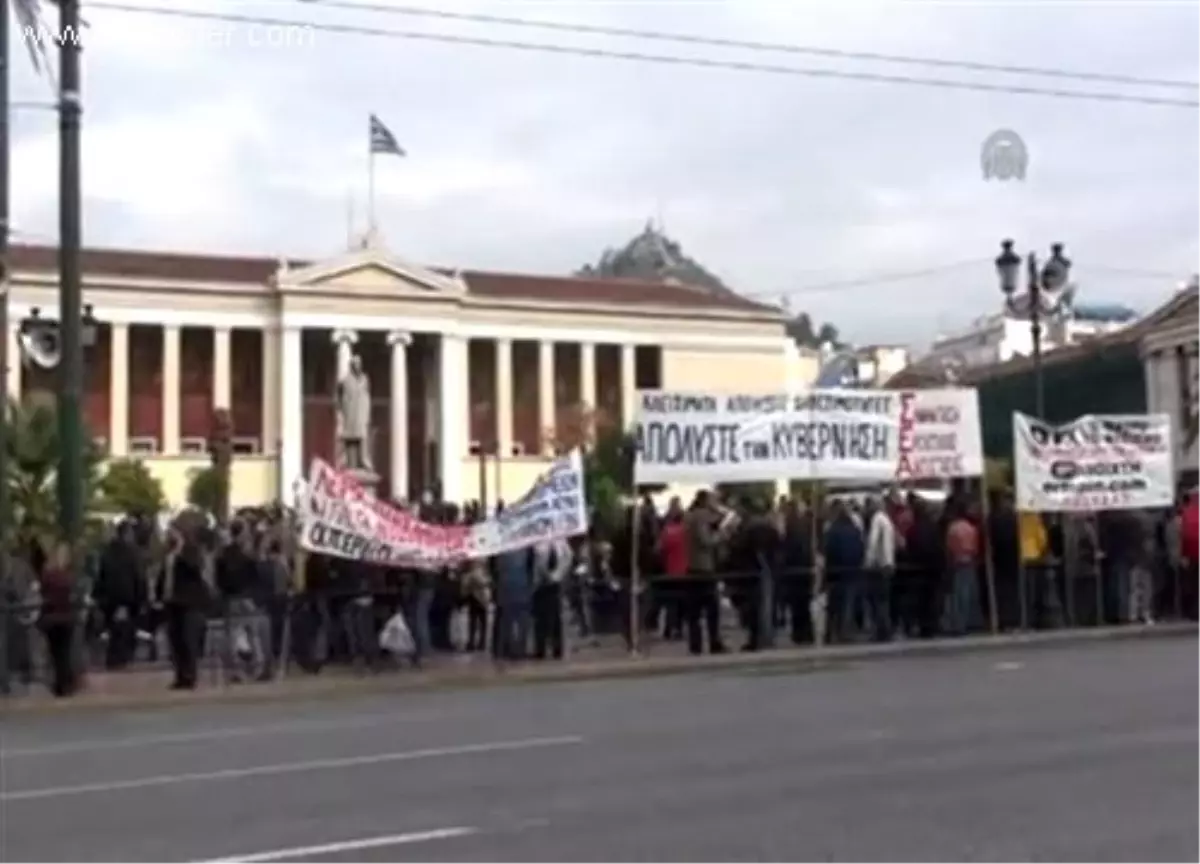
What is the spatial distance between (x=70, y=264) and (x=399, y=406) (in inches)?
2787

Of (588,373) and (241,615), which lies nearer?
(241,615)

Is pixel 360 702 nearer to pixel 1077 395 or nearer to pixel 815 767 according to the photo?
pixel 815 767

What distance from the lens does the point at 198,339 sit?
8888 cm

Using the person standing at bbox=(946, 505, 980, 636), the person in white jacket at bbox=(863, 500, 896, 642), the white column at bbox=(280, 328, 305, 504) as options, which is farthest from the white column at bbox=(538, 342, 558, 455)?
the person in white jacket at bbox=(863, 500, 896, 642)

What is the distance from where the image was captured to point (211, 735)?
15.8 m

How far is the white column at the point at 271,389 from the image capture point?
88938mm

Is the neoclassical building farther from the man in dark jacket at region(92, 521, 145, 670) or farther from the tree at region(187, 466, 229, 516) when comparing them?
the man in dark jacket at region(92, 521, 145, 670)

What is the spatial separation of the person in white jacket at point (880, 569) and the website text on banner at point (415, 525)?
3664mm

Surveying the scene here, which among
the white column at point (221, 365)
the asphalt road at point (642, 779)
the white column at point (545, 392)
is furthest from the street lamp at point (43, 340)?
the white column at point (545, 392)

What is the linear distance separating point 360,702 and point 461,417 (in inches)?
2933

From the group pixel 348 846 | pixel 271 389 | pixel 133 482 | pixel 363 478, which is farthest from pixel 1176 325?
pixel 348 846

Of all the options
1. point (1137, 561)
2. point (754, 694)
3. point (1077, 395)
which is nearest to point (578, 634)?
point (754, 694)

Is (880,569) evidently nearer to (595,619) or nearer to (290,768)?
(595,619)

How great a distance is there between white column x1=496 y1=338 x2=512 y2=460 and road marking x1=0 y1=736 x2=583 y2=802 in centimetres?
8018
